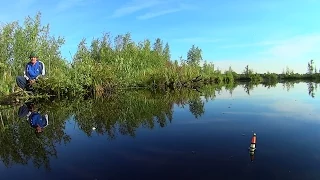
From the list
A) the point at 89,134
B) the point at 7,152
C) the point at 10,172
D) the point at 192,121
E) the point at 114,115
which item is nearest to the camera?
the point at 10,172

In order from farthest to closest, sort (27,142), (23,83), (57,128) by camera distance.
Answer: (23,83)
(57,128)
(27,142)

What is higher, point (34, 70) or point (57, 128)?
point (34, 70)

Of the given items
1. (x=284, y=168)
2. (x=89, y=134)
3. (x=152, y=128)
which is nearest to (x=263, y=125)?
(x=152, y=128)

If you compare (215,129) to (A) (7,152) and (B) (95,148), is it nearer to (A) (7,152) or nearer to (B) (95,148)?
(B) (95,148)

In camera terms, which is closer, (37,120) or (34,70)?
(37,120)

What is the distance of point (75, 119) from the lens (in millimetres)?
8430

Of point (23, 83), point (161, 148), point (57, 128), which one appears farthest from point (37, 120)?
point (23, 83)

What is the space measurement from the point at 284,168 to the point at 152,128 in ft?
11.6

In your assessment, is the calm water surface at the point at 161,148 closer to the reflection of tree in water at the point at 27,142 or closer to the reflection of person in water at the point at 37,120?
the reflection of tree in water at the point at 27,142

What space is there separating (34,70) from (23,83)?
0.79 m

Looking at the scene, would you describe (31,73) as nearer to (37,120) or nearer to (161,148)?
(37,120)

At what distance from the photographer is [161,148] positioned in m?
5.18

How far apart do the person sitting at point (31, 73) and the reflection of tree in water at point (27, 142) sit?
6.14 m

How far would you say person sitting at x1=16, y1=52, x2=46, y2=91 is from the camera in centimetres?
1365
